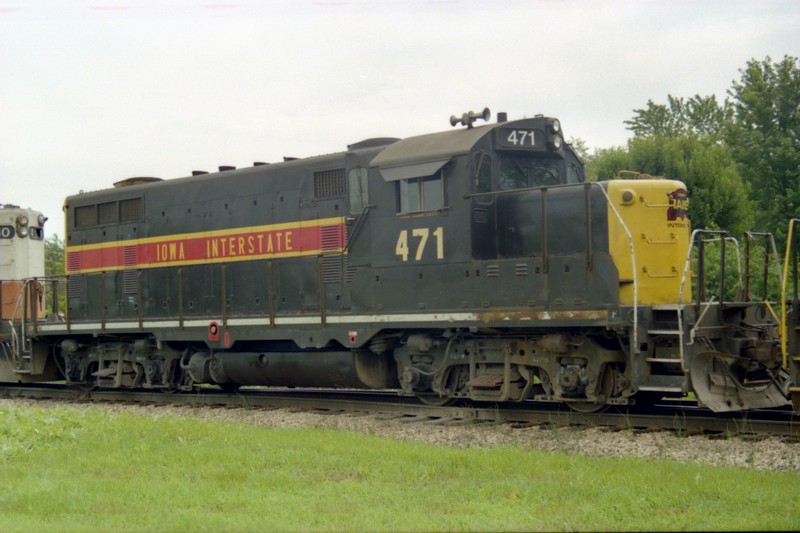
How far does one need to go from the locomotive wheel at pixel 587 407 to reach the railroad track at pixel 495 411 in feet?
0.35

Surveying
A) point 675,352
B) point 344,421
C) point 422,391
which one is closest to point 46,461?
point 344,421

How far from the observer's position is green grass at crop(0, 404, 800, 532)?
6031mm

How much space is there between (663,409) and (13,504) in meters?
7.41

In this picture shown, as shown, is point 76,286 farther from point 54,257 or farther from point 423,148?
point 54,257

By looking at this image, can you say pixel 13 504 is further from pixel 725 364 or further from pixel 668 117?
pixel 668 117

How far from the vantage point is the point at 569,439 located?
31.9 ft

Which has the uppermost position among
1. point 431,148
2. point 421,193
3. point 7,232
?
point 431,148

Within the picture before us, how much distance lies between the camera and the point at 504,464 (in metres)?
7.95

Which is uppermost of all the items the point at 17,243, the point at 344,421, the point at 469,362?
the point at 17,243

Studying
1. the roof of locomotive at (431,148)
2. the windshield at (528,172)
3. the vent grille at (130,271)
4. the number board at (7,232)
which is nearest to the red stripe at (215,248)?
the vent grille at (130,271)

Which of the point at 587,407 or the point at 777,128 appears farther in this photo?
the point at 777,128

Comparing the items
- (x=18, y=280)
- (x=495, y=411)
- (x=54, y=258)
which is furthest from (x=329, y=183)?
(x=54, y=258)

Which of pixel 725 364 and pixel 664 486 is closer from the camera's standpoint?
pixel 664 486

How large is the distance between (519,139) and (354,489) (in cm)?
597
